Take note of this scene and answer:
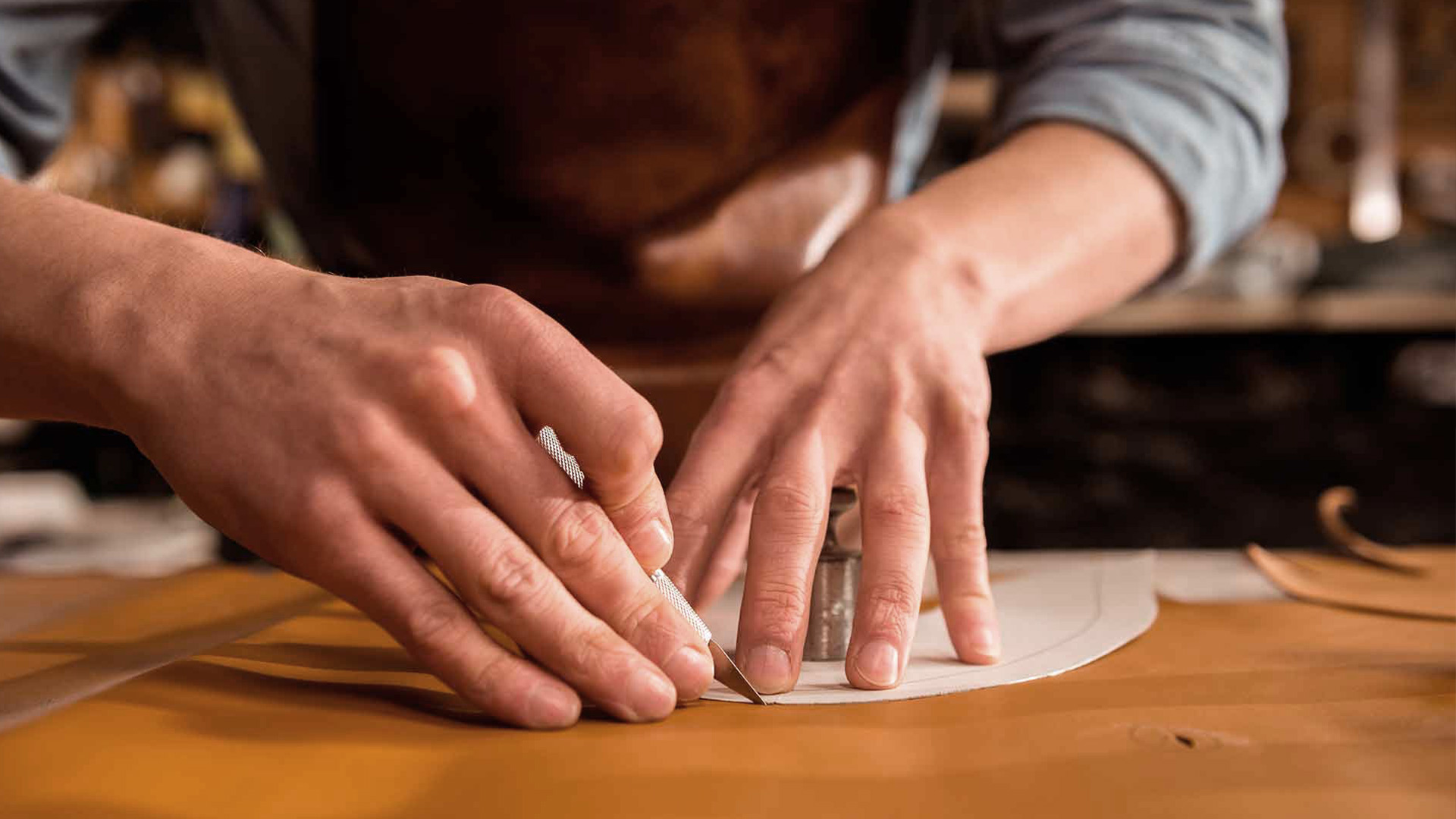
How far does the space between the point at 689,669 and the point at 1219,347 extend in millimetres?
1906

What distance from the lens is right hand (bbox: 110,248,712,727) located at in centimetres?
41

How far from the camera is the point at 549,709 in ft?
1.34

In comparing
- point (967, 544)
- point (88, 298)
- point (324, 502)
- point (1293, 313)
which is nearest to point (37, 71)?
point (88, 298)

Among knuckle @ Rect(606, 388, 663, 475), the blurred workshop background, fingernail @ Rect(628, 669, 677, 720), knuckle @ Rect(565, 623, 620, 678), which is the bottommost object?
the blurred workshop background

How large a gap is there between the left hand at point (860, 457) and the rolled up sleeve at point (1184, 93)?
20 cm

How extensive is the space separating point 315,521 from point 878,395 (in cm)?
28

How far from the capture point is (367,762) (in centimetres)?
36

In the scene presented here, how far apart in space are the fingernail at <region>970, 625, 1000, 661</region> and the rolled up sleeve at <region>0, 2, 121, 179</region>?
2.46 ft

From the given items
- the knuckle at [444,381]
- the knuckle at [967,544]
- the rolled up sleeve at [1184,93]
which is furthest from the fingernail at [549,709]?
the rolled up sleeve at [1184,93]

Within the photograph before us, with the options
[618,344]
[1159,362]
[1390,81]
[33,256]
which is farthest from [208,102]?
[1390,81]

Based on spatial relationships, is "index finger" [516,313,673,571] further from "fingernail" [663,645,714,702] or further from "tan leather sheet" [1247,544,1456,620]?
"tan leather sheet" [1247,544,1456,620]

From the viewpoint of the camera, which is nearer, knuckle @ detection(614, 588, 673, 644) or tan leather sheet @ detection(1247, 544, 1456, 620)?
knuckle @ detection(614, 588, 673, 644)

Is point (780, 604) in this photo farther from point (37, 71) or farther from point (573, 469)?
point (37, 71)

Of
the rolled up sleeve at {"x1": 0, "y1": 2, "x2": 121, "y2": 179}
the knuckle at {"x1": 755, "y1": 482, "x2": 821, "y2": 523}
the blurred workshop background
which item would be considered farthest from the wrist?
the blurred workshop background
